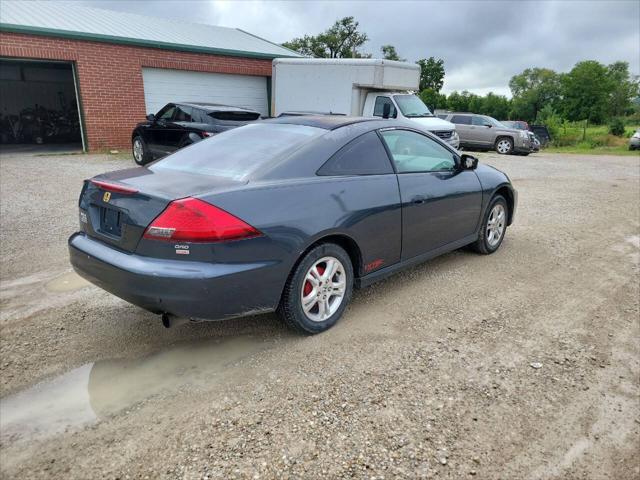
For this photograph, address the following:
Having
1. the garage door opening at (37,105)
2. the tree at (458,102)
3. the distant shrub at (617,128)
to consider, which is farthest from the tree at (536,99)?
the garage door opening at (37,105)

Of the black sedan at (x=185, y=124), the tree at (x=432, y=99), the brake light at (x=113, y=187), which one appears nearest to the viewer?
the brake light at (x=113, y=187)

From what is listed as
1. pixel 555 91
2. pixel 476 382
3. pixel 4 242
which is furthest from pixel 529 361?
pixel 555 91

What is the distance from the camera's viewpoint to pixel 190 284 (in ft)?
8.97

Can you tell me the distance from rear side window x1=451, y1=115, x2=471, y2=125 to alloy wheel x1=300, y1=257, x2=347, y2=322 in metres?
18.9

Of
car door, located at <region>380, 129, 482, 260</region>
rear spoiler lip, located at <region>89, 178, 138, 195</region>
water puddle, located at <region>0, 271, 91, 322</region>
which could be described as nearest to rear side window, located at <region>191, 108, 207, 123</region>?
water puddle, located at <region>0, 271, 91, 322</region>

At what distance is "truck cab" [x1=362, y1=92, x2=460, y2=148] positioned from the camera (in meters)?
13.4

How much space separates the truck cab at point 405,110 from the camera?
13.4m

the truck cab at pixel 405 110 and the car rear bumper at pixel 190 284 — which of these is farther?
the truck cab at pixel 405 110

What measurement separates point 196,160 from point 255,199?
3.17 feet

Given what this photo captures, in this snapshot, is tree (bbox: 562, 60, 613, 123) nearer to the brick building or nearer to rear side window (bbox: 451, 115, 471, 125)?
rear side window (bbox: 451, 115, 471, 125)

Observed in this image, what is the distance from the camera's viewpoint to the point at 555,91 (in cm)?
6906

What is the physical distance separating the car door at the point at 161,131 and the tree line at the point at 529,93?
115 feet

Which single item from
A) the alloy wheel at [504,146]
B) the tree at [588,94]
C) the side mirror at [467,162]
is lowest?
the alloy wheel at [504,146]

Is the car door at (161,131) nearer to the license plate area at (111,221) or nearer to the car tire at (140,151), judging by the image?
the car tire at (140,151)
